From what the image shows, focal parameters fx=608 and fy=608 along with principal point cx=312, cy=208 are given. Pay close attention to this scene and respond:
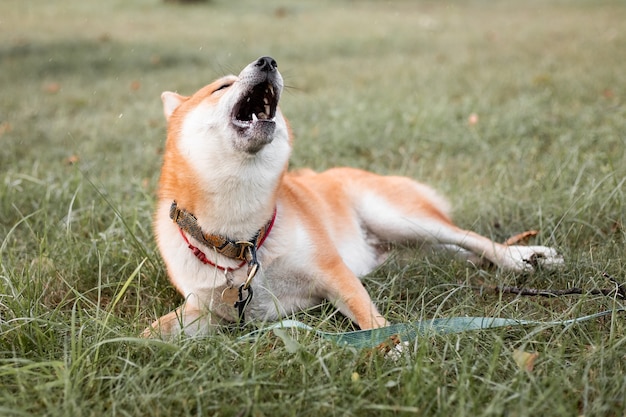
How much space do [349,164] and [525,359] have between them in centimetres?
306

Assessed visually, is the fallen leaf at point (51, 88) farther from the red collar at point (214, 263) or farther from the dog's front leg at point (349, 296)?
the dog's front leg at point (349, 296)

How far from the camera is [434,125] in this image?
5336mm

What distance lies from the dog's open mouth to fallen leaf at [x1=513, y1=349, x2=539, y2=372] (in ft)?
4.10

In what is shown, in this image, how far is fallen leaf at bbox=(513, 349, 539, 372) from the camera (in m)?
1.94

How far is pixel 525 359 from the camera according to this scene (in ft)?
6.41

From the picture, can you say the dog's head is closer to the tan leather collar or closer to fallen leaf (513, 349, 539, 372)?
the tan leather collar

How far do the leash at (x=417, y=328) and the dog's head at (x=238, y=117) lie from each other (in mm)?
738

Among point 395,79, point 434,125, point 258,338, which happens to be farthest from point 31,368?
point 395,79

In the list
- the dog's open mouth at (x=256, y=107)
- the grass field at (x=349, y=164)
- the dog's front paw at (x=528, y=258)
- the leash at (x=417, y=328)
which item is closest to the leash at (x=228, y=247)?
the grass field at (x=349, y=164)

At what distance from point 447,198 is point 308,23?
30.7ft

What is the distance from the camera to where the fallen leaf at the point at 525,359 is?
1.94m

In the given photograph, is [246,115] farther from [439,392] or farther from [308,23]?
[308,23]

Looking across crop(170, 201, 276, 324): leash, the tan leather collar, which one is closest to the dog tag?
crop(170, 201, 276, 324): leash

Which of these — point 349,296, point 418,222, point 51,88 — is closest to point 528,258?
point 418,222
